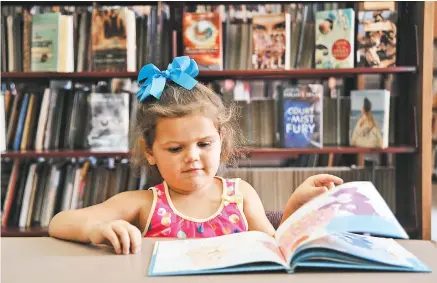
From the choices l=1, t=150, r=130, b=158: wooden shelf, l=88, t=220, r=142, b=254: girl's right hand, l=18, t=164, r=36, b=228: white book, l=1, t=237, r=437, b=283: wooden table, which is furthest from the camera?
l=18, t=164, r=36, b=228: white book

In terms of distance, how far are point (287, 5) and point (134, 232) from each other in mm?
1952

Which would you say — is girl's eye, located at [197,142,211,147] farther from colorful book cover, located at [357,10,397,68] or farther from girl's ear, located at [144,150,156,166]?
colorful book cover, located at [357,10,397,68]

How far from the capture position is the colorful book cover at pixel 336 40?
2.41 metres

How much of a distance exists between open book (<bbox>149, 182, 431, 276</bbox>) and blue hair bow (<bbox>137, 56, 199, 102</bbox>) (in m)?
0.51

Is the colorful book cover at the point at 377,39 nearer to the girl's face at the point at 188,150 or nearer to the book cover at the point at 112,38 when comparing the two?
the book cover at the point at 112,38

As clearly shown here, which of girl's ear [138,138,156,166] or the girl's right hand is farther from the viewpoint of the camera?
girl's ear [138,138,156,166]

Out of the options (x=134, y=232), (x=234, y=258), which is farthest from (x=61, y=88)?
(x=234, y=258)

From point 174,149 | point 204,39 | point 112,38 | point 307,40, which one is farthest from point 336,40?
point 174,149

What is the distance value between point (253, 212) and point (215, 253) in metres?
0.55

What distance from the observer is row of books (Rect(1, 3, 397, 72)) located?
2412mm

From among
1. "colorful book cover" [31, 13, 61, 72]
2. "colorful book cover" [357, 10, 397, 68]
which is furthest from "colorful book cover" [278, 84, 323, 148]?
"colorful book cover" [31, 13, 61, 72]

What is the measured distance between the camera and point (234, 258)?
722mm

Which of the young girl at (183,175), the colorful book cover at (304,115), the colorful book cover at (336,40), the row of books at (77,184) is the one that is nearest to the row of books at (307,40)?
the colorful book cover at (336,40)

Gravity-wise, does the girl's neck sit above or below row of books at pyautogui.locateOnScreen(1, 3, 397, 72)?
below
